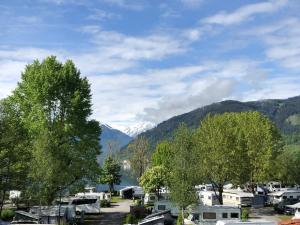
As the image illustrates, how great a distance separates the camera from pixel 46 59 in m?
53.1

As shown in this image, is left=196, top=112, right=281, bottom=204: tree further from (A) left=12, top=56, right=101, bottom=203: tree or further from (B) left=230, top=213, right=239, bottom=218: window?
(A) left=12, top=56, right=101, bottom=203: tree

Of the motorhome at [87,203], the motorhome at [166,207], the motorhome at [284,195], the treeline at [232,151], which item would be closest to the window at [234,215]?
the treeline at [232,151]

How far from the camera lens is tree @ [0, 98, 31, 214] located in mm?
40188

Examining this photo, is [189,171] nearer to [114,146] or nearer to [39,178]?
[39,178]

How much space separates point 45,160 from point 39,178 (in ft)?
6.16

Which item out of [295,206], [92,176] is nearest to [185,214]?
[92,176]

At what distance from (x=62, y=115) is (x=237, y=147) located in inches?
1095

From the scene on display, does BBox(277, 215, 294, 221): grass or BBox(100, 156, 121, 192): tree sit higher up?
BBox(100, 156, 121, 192): tree

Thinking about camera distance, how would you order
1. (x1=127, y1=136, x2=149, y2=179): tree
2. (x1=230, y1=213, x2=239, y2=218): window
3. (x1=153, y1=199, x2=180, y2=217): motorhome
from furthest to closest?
(x1=127, y1=136, x2=149, y2=179): tree, (x1=153, y1=199, x2=180, y2=217): motorhome, (x1=230, y1=213, x2=239, y2=218): window

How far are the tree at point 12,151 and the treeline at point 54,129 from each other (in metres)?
0.34

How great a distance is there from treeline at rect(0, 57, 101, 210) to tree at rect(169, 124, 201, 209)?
373 inches

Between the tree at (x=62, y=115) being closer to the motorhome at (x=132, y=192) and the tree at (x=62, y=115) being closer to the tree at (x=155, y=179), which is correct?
the tree at (x=155, y=179)

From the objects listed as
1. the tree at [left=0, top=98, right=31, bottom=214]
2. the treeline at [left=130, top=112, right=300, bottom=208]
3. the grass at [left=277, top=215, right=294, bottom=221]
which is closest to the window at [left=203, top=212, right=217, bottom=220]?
the treeline at [left=130, top=112, right=300, bottom=208]

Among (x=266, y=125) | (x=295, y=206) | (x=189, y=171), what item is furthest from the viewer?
(x=266, y=125)
